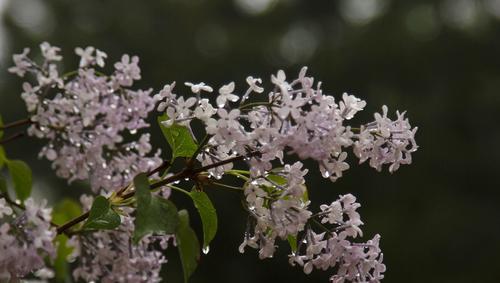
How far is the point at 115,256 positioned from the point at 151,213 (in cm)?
34

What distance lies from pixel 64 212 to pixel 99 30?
653 inches

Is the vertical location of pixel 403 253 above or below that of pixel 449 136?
below

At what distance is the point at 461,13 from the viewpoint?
1800cm

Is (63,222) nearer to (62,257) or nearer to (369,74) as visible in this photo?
(62,257)

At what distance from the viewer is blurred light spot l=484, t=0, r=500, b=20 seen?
16473 millimetres

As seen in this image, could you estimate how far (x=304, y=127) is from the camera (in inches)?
43.5

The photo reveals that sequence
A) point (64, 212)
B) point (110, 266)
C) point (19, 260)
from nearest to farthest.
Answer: point (19, 260), point (110, 266), point (64, 212)

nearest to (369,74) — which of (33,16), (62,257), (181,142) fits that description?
(33,16)

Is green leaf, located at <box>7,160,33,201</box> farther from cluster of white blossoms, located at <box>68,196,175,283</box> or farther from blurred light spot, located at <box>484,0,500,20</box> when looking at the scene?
blurred light spot, located at <box>484,0,500,20</box>

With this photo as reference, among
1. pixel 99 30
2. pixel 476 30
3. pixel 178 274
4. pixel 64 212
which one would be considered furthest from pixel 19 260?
pixel 99 30

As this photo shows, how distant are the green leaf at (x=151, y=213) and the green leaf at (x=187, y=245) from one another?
0.01m

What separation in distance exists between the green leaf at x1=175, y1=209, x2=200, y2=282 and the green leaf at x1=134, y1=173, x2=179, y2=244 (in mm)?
12

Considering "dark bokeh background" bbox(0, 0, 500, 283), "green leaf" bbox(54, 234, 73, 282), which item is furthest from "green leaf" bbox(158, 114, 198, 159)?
"dark bokeh background" bbox(0, 0, 500, 283)

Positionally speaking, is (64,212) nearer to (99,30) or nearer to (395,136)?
(395,136)
